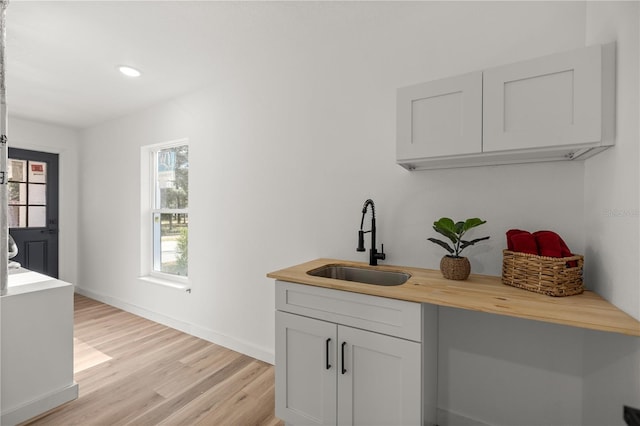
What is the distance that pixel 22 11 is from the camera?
1904mm

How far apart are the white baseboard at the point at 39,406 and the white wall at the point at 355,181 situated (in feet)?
3.61

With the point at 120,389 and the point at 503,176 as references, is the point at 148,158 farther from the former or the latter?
the point at 503,176

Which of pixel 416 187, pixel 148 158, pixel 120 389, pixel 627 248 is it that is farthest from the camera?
pixel 148 158

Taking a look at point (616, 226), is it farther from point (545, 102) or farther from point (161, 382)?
point (161, 382)

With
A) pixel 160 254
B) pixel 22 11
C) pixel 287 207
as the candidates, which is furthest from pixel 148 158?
pixel 287 207

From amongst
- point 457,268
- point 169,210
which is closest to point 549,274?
point 457,268

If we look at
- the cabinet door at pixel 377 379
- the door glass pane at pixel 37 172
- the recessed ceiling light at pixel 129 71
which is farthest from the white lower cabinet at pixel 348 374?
the door glass pane at pixel 37 172

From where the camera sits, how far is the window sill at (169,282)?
10.7ft

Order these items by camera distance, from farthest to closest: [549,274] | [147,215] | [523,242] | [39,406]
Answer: [147,215], [39,406], [523,242], [549,274]

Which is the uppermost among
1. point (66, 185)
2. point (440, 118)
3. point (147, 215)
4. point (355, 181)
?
point (440, 118)

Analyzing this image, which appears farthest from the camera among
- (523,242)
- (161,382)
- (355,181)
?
(161,382)

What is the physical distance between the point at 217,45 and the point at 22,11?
1.15m

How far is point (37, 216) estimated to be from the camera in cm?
431

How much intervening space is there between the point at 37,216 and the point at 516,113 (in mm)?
5719
